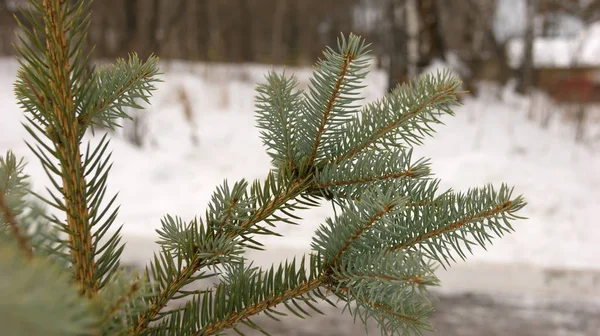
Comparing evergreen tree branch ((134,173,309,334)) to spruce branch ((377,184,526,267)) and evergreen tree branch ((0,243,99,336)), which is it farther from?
evergreen tree branch ((0,243,99,336))

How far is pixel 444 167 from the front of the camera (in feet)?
13.9

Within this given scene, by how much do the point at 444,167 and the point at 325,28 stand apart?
12362 mm

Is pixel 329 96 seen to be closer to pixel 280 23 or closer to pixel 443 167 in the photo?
pixel 443 167

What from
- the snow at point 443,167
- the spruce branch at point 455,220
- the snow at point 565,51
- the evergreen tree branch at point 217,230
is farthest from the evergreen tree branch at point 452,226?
the snow at point 565,51

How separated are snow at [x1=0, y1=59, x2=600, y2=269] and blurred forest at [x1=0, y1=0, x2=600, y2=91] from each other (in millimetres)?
825

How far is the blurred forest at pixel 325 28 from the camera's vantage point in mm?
6371

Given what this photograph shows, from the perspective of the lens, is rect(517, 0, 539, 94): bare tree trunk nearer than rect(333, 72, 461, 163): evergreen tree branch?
No

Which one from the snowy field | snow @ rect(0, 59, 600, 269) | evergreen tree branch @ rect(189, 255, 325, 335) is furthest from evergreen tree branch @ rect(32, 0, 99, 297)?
the snowy field

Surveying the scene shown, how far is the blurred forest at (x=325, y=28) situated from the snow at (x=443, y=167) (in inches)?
32.5

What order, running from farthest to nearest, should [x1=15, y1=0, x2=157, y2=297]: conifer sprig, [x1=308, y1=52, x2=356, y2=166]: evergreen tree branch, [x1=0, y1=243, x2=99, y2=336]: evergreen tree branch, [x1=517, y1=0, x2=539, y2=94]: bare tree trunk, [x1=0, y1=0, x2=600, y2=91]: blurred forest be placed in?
1. [x1=517, y1=0, x2=539, y2=94]: bare tree trunk
2. [x1=0, y1=0, x2=600, y2=91]: blurred forest
3. [x1=308, y1=52, x2=356, y2=166]: evergreen tree branch
4. [x1=15, y1=0, x2=157, y2=297]: conifer sprig
5. [x1=0, y1=243, x2=99, y2=336]: evergreen tree branch

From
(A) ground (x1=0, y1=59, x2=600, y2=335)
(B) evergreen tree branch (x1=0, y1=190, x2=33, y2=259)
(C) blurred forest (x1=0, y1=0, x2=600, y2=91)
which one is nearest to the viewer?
(B) evergreen tree branch (x1=0, y1=190, x2=33, y2=259)

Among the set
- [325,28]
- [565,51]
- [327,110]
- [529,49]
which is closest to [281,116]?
[327,110]

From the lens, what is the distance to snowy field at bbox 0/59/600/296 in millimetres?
3275

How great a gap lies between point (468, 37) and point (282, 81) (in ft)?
33.2
